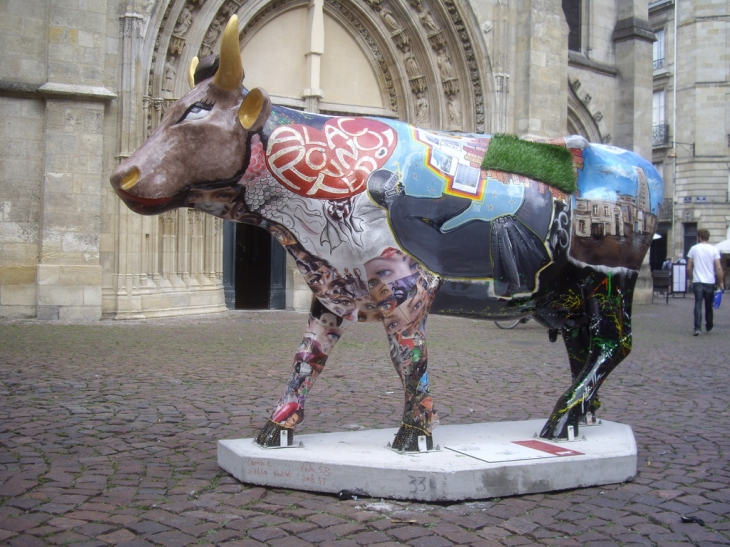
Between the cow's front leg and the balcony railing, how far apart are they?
38325mm

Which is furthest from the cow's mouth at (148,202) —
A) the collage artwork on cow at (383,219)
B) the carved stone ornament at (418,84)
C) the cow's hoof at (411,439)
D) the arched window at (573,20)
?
the arched window at (573,20)

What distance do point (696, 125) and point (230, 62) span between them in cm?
3889

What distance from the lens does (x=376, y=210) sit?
3.89 metres

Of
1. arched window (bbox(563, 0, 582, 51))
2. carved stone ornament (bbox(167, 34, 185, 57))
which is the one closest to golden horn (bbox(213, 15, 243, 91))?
carved stone ornament (bbox(167, 34, 185, 57))

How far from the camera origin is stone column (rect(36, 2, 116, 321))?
493 inches

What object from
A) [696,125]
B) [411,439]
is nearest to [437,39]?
[411,439]

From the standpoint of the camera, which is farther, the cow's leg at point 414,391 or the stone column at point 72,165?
the stone column at point 72,165

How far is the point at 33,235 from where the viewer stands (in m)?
12.7

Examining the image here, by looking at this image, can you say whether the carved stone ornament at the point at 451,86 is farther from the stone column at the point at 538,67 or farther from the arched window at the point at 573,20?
the arched window at the point at 573,20

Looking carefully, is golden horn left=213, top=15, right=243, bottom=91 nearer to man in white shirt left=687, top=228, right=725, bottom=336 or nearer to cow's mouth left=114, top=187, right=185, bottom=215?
cow's mouth left=114, top=187, right=185, bottom=215

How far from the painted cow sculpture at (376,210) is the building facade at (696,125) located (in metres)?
35.4

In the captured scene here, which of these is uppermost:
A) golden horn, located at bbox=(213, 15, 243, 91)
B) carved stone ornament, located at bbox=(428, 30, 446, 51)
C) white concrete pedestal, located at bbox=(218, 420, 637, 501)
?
carved stone ornament, located at bbox=(428, 30, 446, 51)

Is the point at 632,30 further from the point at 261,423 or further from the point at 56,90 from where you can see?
the point at 261,423

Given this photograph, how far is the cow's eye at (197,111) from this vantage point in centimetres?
373
